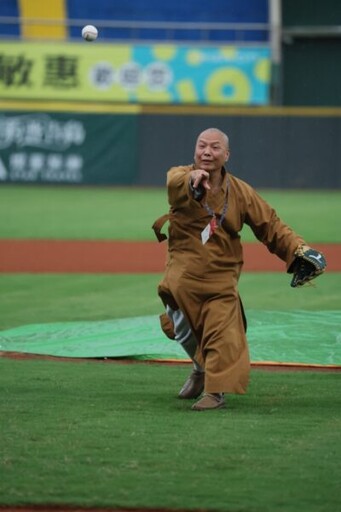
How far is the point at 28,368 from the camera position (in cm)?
836

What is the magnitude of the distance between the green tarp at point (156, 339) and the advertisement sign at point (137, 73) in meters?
20.2

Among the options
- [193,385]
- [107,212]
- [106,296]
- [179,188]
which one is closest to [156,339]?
[193,385]

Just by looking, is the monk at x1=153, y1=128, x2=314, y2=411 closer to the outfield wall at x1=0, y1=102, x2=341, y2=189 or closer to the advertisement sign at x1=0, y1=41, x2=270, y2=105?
the outfield wall at x1=0, y1=102, x2=341, y2=189

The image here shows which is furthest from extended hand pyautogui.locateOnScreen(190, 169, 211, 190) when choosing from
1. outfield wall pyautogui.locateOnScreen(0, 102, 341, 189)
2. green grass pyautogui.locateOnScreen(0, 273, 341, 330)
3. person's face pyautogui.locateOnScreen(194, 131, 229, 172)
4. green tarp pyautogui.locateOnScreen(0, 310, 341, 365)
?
outfield wall pyautogui.locateOnScreen(0, 102, 341, 189)

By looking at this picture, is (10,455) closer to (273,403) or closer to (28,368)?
(273,403)

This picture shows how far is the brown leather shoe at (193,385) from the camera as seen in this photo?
7.29 m

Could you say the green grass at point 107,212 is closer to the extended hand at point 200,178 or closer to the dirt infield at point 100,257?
the dirt infield at point 100,257

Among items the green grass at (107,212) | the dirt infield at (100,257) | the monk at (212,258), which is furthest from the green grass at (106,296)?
the green grass at (107,212)

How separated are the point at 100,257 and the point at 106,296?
351cm

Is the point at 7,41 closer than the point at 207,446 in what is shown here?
No

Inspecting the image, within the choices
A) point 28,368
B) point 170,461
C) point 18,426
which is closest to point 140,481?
point 170,461

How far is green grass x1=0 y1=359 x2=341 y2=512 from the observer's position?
16.6ft

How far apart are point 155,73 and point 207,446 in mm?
24936

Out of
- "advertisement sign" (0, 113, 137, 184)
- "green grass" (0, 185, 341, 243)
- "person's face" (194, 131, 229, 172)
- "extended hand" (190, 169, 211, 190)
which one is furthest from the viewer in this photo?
"advertisement sign" (0, 113, 137, 184)
